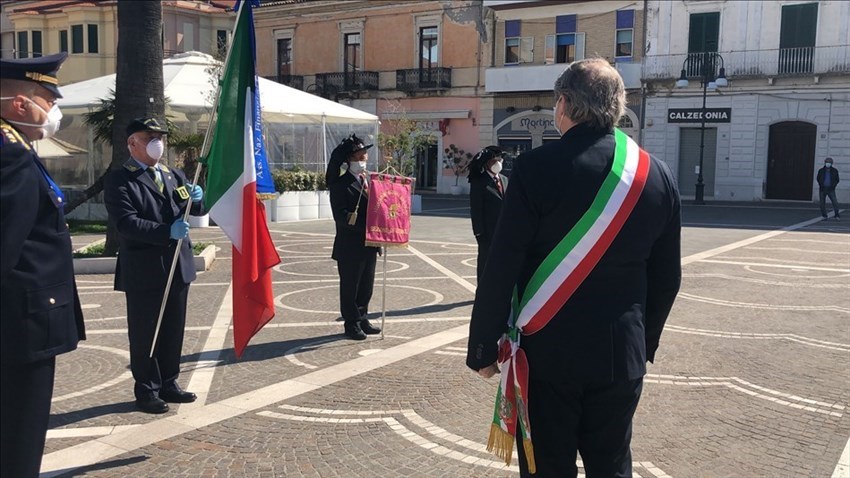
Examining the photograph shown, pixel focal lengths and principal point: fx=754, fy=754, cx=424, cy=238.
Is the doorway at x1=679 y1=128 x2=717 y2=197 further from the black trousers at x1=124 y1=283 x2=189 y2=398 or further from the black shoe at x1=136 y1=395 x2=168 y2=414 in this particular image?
the black shoe at x1=136 y1=395 x2=168 y2=414

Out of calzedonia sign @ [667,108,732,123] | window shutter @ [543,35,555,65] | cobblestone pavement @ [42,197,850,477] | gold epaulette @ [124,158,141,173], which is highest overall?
window shutter @ [543,35,555,65]

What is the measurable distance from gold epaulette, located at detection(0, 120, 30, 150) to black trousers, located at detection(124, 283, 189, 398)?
235 cm

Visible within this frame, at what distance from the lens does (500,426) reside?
3.01 m

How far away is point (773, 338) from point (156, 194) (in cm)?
582

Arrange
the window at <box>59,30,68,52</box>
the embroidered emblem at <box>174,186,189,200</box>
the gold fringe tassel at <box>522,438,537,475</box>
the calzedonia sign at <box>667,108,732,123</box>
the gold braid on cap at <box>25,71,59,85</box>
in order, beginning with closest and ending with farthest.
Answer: the gold fringe tassel at <box>522,438,537,475</box>
the gold braid on cap at <box>25,71,59,85</box>
the embroidered emblem at <box>174,186,189,200</box>
the calzedonia sign at <box>667,108,732,123</box>
the window at <box>59,30,68,52</box>

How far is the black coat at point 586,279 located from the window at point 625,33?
31732mm

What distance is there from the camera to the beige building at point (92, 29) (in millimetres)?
43406

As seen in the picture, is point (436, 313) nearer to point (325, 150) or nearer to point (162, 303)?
point (162, 303)

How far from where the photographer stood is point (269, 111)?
2048cm

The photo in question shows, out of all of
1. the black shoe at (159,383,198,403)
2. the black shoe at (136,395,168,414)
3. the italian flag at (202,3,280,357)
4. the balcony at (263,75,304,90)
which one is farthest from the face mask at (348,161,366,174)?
the balcony at (263,75,304,90)

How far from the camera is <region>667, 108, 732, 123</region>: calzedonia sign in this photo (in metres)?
30.6

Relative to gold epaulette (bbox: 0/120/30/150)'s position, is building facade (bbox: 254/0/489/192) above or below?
above

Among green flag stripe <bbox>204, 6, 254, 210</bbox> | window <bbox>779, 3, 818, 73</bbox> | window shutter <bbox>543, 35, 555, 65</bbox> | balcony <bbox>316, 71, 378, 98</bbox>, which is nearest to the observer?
green flag stripe <bbox>204, 6, 254, 210</bbox>

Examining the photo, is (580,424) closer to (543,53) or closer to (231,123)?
(231,123)
